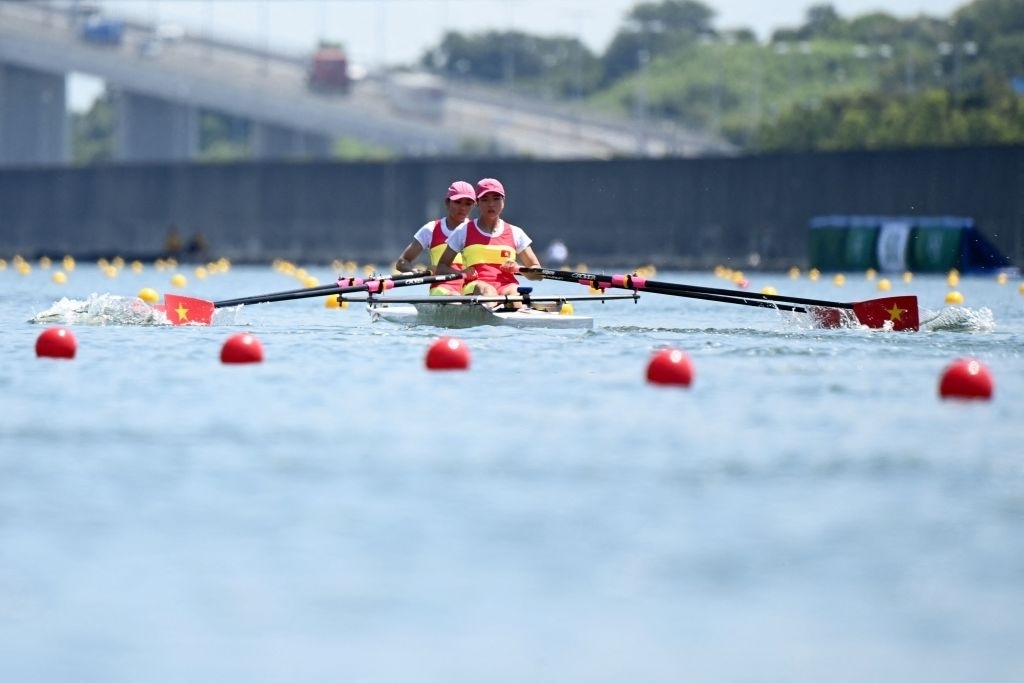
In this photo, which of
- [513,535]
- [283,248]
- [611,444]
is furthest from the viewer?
[283,248]

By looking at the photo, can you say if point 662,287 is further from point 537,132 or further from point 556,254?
point 537,132

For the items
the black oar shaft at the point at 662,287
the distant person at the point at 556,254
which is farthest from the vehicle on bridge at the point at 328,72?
the black oar shaft at the point at 662,287

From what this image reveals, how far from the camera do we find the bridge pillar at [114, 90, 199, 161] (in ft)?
341

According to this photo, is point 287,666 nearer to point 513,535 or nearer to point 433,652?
point 433,652

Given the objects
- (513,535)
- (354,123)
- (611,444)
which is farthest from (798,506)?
(354,123)

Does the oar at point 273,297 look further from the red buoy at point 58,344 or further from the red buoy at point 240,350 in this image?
the red buoy at point 58,344

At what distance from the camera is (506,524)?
9438 mm

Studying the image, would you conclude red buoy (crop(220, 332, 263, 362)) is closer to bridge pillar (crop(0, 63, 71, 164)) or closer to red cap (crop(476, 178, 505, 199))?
red cap (crop(476, 178, 505, 199))

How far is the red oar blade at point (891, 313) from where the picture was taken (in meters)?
21.0

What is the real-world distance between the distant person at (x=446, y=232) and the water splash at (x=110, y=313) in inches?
108

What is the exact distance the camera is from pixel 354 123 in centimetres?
10412

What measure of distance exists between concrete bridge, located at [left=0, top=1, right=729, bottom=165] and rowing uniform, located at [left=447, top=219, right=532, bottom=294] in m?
73.3

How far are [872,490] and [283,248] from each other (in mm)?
51439

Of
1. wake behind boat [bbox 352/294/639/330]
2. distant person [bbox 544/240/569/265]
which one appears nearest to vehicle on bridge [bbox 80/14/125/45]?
distant person [bbox 544/240/569/265]
